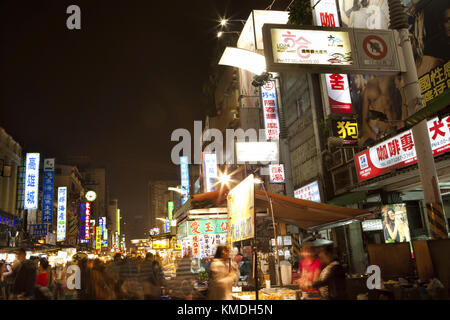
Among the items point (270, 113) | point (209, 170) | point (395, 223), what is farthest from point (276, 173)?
point (209, 170)

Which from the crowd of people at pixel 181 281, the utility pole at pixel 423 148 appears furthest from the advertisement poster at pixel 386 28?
the crowd of people at pixel 181 281

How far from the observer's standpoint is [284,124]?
2714 centimetres

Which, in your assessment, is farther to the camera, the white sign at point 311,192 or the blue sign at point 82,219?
the blue sign at point 82,219

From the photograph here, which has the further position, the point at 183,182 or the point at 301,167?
the point at 183,182

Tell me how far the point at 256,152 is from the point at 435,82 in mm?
14109

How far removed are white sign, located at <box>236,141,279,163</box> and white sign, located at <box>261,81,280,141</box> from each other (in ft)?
2.16

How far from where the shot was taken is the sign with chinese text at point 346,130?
690 inches

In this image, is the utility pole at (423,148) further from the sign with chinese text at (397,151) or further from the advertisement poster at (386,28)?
the sign with chinese text at (397,151)

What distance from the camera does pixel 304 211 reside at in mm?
9547

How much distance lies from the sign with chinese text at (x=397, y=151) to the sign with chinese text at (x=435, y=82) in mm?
1233

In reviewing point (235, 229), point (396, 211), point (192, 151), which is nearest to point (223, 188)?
point (235, 229)

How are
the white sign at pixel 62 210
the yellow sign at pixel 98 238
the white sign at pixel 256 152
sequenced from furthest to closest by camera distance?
1. the yellow sign at pixel 98 238
2. the white sign at pixel 62 210
3. the white sign at pixel 256 152
